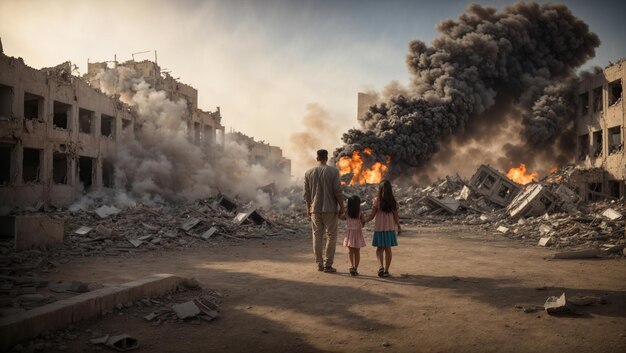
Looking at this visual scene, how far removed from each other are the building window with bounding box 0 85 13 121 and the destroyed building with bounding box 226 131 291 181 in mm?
26139

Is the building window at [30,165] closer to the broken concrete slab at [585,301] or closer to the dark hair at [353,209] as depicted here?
the dark hair at [353,209]

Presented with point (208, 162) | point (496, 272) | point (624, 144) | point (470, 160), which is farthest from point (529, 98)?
point (496, 272)

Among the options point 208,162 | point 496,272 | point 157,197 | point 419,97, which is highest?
point 419,97

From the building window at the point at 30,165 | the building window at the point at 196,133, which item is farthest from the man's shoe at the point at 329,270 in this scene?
the building window at the point at 196,133

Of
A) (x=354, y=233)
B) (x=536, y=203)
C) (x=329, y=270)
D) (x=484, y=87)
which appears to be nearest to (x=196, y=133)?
(x=536, y=203)

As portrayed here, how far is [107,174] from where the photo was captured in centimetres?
2477

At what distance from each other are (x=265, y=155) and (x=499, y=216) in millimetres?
38121

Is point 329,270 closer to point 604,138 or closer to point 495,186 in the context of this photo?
point 495,186

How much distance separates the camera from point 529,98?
37375 millimetres

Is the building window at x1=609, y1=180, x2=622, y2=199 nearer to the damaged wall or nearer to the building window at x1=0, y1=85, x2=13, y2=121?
the damaged wall

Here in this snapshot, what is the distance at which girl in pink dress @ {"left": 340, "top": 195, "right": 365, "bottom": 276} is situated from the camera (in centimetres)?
687

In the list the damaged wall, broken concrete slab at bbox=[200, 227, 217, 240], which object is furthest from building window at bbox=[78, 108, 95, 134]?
the damaged wall

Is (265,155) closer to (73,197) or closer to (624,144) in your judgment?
(73,197)

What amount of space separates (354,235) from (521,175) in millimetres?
33689
